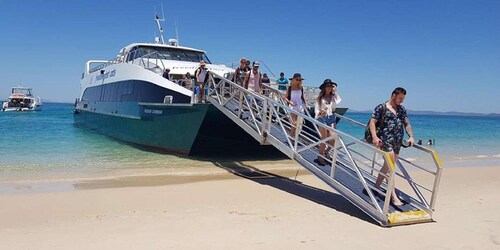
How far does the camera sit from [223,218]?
19.0 feet

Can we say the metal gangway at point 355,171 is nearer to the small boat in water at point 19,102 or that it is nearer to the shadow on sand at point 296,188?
the shadow on sand at point 296,188

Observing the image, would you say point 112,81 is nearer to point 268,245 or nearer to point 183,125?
point 183,125

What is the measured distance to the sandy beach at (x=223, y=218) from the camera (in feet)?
15.4

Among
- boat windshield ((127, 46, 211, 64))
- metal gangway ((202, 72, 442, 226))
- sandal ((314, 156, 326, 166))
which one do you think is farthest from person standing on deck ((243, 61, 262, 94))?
boat windshield ((127, 46, 211, 64))

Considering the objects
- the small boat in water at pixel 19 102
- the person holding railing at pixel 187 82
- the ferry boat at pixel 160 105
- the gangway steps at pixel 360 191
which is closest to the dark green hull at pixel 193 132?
the ferry boat at pixel 160 105

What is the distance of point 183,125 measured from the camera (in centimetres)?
1243

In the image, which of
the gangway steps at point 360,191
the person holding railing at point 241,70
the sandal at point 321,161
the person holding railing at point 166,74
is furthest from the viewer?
the person holding railing at point 166,74

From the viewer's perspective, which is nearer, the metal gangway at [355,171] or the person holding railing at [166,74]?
the metal gangway at [355,171]

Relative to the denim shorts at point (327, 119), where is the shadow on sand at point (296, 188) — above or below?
below

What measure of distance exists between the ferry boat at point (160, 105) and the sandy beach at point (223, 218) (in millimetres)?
3489

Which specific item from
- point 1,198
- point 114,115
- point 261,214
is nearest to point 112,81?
point 114,115

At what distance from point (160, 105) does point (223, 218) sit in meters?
7.93

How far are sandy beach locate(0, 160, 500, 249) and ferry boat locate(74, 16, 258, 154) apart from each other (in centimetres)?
349

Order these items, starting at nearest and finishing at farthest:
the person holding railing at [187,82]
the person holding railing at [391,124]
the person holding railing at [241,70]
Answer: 1. the person holding railing at [391,124]
2. the person holding railing at [241,70]
3. the person holding railing at [187,82]
